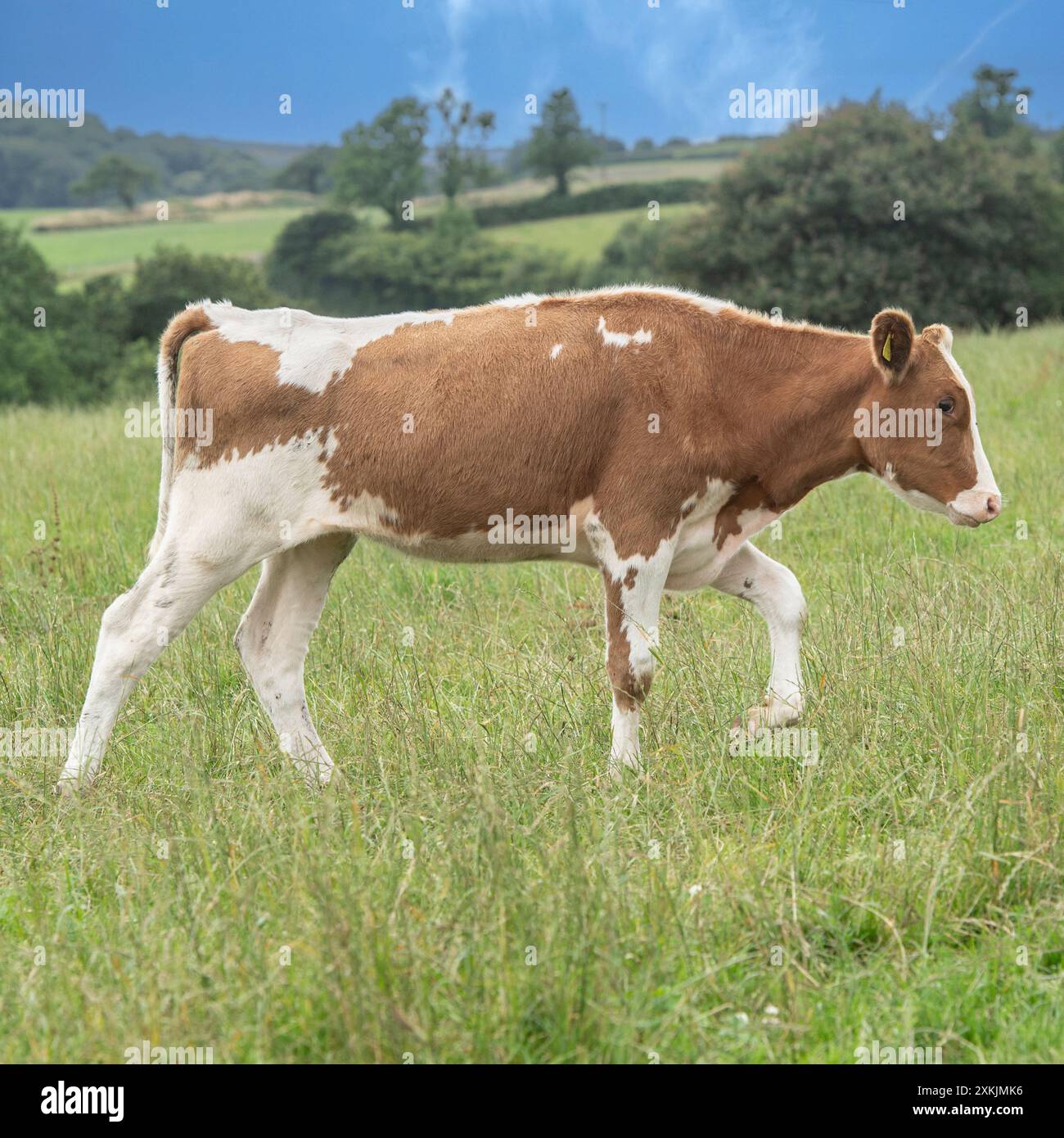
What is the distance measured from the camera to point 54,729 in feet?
19.3

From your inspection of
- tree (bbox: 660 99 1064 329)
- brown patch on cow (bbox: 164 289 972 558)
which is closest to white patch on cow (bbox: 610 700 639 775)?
brown patch on cow (bbox: 164 289 972 558)

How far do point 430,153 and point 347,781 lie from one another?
72.4 m

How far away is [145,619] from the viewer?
224 inches

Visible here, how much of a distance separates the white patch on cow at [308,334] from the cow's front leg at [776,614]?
5.80ft

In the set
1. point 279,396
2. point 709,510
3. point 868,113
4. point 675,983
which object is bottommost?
point 675,983

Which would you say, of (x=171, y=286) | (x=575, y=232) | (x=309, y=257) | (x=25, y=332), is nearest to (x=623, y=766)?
(x=25, y=332)

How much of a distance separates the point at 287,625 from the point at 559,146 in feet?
246

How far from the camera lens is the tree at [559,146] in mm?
77312

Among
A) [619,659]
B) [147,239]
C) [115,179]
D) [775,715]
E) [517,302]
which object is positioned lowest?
[775,715]

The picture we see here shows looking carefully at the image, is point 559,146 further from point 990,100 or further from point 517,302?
point 517,302

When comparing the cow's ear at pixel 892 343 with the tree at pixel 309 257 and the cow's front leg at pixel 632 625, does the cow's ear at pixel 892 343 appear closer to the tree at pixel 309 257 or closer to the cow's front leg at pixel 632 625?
the cow's front leg at pixel 632 625

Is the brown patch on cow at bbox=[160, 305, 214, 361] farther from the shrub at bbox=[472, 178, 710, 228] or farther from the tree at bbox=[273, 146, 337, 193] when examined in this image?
the tree at bbox=[273, 146, 337, 193]

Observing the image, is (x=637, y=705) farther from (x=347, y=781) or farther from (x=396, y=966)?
(x=396, y=966)

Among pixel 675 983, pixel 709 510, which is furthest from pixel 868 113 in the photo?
pixel 675 983
